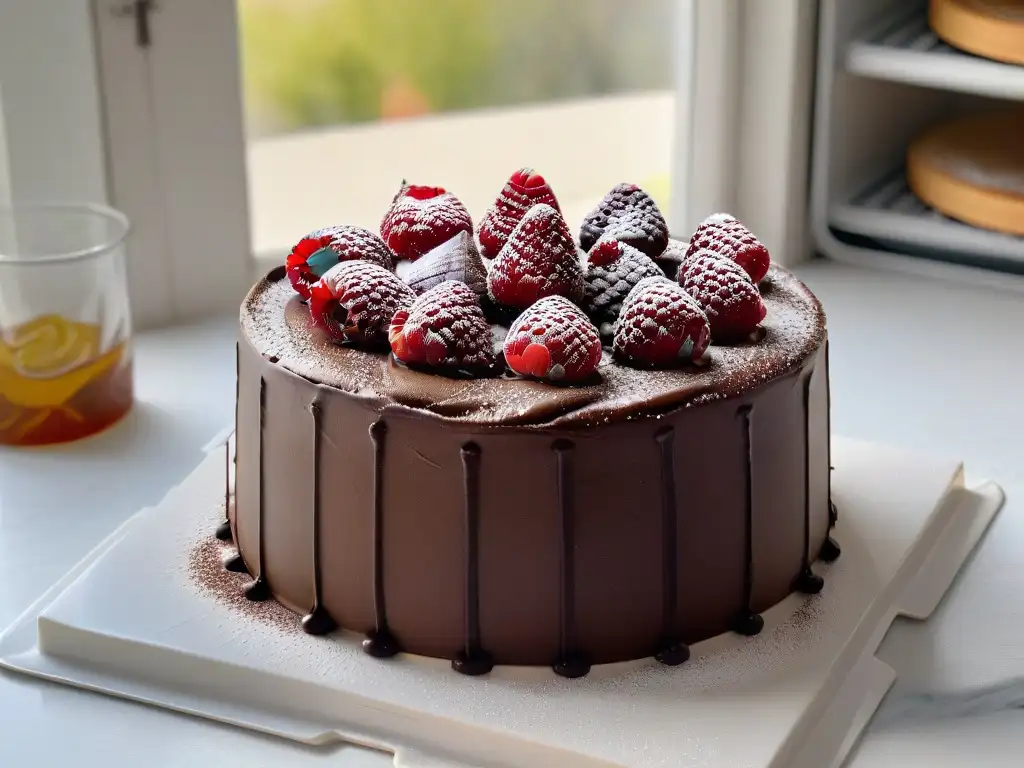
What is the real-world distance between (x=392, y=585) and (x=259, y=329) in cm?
28

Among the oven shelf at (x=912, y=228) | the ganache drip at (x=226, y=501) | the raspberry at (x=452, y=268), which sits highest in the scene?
the raspberry at (x=452, y=268)

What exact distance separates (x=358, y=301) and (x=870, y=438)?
0.74m

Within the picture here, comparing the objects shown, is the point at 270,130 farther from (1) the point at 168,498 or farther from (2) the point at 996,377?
(2) the point at 996,377

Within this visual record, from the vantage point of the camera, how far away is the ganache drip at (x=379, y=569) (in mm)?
1285

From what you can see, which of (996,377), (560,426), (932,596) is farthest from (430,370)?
(996,377)

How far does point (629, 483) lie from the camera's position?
1.27 meters

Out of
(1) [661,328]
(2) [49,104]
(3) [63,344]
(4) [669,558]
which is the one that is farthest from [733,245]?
(2) [49,104]

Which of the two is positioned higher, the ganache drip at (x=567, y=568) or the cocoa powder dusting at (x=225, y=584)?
the ganache drip at (x=567, y=568)

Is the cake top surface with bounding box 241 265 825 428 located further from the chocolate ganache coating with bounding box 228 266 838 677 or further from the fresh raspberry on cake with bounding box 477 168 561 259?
the fresh raspberry on cake with bounding box 477 168 561 259

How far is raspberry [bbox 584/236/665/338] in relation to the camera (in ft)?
4.61

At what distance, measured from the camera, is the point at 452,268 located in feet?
4.70

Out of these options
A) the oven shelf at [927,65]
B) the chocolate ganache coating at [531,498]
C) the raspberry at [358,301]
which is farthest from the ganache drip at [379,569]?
the oven shelf at [927,65]

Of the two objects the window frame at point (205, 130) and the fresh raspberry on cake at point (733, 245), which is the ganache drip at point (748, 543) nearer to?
the fresh raspberry on cake at point (733, 245)

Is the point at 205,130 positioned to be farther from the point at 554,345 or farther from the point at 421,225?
the point at 554,345
